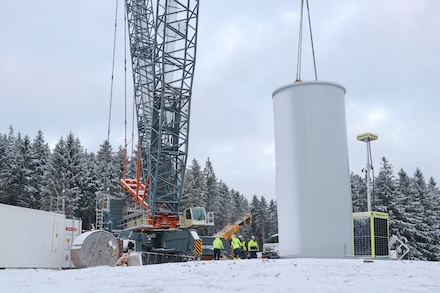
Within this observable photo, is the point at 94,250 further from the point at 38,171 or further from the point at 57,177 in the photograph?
the point at 38,171

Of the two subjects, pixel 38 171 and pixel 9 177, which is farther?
pixel 38 171

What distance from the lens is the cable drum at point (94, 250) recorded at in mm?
23006

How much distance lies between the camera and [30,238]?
2262 cm

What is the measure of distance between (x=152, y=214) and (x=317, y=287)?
28.7 meters

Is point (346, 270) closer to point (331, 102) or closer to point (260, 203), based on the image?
point (331, 102)

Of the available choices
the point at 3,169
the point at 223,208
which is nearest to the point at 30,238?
the point at 3,169

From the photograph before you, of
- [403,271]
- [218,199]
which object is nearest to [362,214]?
[403,271]

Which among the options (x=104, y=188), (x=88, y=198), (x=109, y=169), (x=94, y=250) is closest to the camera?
(x=94, y=250)

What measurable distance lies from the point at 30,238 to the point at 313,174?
1488 centimetres

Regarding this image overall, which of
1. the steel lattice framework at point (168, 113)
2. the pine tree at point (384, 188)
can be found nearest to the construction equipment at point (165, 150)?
the steel lattice framework at point (168, 113)

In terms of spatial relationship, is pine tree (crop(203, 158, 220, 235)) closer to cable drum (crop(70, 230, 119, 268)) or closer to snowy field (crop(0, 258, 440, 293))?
cable drum (crop(70, 230, 119, 268))

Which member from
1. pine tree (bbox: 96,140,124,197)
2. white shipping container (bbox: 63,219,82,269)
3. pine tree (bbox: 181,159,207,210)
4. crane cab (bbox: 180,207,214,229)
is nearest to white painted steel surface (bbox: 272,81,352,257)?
white shipping container (bbox: 63,219,82,269)

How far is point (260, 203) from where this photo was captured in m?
96.3

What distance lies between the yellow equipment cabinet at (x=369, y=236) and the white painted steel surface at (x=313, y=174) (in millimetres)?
777
